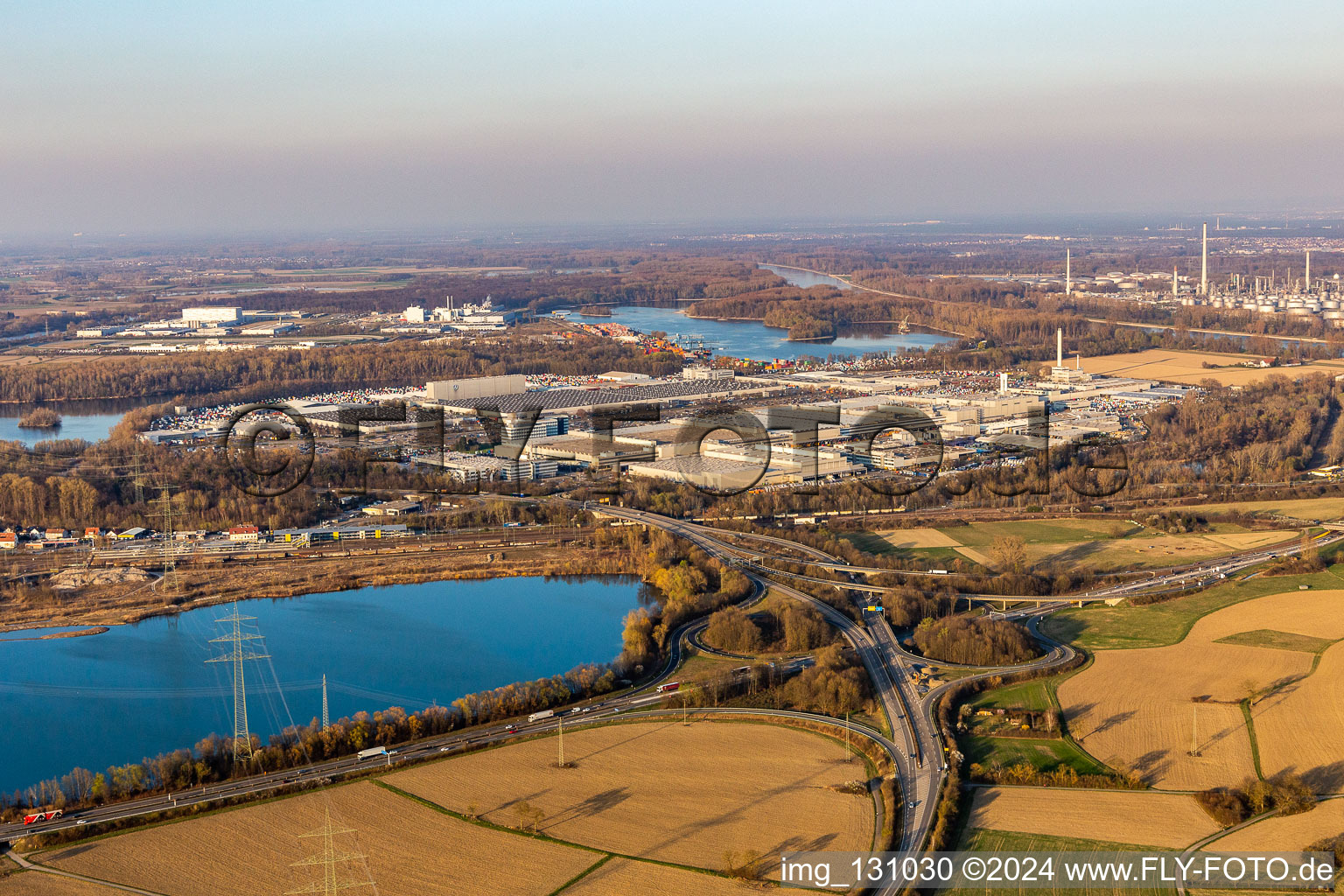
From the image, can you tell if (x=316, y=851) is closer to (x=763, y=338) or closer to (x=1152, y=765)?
(x=1152, y=765)

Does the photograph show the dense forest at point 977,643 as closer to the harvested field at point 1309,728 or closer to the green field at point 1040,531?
the harvested field at point 1309,728

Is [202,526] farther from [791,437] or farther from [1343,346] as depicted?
[1343,346]

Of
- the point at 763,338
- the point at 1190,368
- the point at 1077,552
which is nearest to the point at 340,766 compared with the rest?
the point at 1077,552

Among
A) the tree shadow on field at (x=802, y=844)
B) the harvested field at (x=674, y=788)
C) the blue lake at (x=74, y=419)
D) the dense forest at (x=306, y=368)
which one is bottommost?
the tree shadow on field at (x=802, y=844)

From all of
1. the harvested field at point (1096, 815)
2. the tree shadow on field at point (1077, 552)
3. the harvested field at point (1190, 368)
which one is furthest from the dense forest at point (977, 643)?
the harvested field at point (1190, 368)

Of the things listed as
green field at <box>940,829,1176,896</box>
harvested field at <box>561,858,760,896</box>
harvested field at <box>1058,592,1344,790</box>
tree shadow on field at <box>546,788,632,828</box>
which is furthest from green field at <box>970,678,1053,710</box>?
harvested field at <box>561,858,760,896</box>

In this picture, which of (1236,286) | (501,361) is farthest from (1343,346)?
(501,361)

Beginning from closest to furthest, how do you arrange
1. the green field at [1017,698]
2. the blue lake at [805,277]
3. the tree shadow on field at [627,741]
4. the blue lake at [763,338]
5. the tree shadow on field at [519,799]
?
the tree shadow on field at [519,799]
the tree shadow on field at [627,741]
the green field at [1017,698]
the blue lake at [763,338]
the blue lake at [805,277]
